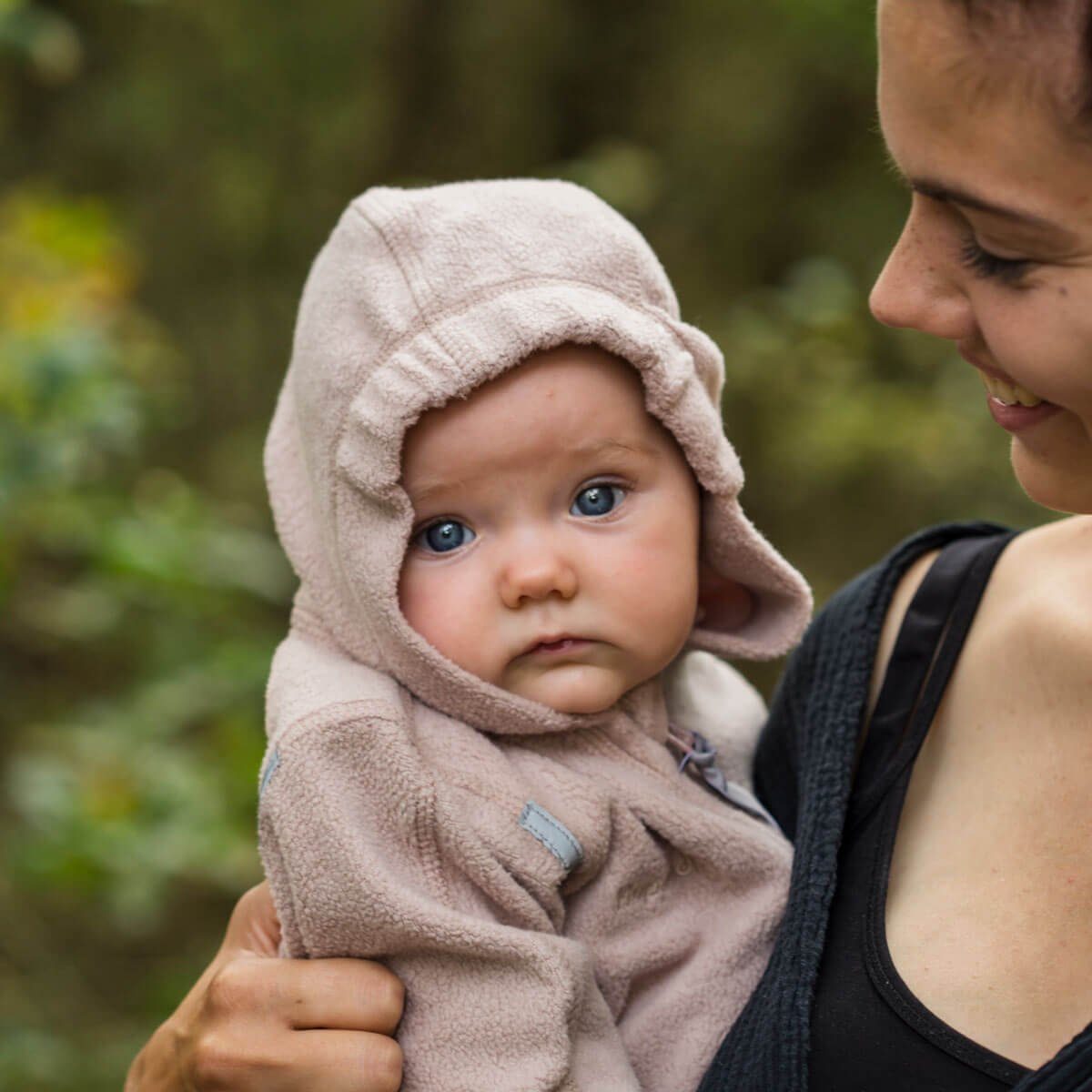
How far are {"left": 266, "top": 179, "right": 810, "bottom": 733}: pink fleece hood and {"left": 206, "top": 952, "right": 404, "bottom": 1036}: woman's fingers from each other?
9.4 inches

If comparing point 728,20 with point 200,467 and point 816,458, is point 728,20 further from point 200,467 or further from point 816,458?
point 200,467

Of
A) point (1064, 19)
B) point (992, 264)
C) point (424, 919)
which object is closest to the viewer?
point (1064, 19)

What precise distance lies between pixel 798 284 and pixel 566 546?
3.20 meters

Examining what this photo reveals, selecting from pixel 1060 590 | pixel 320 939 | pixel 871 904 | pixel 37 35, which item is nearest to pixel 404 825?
pixel 320 939

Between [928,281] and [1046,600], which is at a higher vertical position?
[928,281]

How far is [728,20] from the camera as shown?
495cm

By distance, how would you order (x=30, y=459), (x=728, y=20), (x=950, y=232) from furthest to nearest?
(x=728, y=20)
(x=30, y=459)
(x=950, y=232)

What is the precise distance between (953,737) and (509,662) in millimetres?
405

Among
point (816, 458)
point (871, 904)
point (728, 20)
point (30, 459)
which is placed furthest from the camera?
point (728, 20)

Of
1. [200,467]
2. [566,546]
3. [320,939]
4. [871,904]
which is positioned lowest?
[200,467]

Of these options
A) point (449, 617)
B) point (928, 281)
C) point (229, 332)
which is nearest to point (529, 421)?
point (449, 617)

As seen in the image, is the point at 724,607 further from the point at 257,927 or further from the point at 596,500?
the point at 257,927

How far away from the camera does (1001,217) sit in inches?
41.0

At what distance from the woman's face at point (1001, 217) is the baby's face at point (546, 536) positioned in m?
0.28
